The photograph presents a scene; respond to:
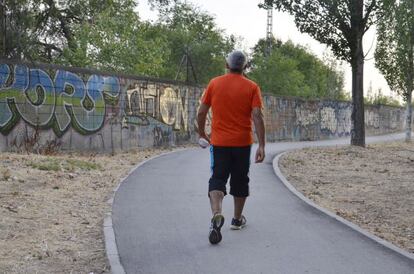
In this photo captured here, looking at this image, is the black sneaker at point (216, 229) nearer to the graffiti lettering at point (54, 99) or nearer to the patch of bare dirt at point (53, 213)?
the patch of bare dirt at point (53, 213)

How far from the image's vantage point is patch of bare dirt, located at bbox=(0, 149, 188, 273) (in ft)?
19.0

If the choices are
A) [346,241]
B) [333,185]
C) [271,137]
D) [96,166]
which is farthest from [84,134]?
[271,137]

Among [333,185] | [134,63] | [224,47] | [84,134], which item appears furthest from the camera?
[224,47]

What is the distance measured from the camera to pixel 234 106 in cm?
636

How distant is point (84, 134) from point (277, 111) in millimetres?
16470

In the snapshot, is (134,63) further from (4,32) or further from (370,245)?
(370,245)

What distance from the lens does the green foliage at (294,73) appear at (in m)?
49.2

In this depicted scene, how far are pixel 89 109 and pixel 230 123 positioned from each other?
1139cm

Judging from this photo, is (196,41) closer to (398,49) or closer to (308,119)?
(308,119)

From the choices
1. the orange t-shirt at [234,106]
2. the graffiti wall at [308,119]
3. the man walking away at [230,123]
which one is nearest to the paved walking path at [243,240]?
the man walking away at [230,123]

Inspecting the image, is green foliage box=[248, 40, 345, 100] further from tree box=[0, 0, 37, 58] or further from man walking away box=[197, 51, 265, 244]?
man walking away box=[197, 51, 265, 244]

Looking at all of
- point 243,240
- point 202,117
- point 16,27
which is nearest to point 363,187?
point 243,240

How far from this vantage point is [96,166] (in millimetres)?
13523

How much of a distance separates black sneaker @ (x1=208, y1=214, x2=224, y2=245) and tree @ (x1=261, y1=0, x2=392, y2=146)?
17.1 metres
